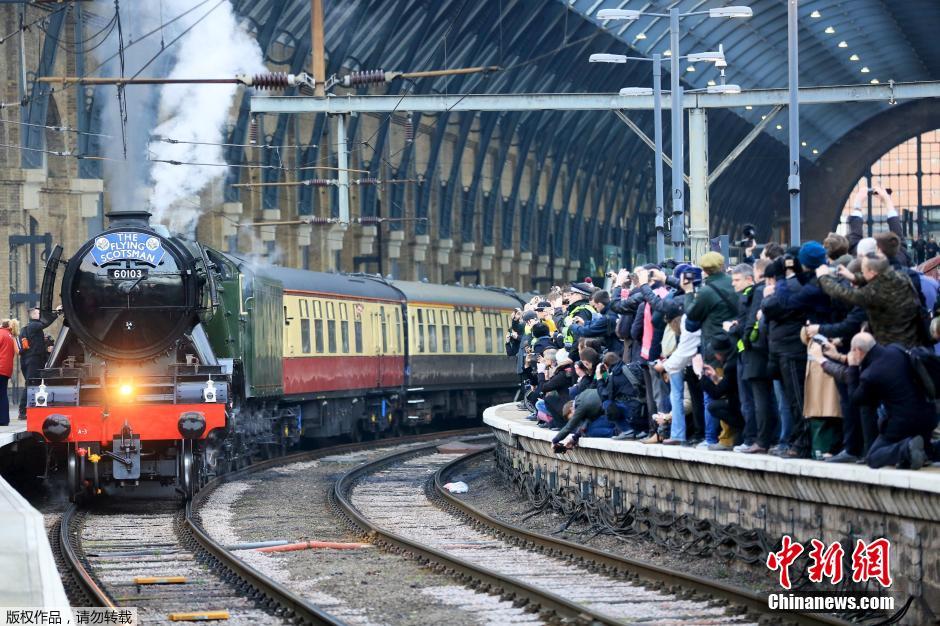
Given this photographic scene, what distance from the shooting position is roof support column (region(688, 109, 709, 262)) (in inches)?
1130

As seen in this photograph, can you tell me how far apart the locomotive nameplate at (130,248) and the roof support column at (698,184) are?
10.5 m

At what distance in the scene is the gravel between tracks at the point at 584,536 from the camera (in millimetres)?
13477

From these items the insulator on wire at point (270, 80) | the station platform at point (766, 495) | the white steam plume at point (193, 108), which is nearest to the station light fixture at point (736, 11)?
the insulator on wire at point (270, 80)

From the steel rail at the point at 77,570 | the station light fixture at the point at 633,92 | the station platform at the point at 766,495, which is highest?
the station light fixture at the point at 633,92

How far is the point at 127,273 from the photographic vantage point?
802 inches

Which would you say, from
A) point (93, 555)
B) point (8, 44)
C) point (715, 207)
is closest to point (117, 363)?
point (93, 555)

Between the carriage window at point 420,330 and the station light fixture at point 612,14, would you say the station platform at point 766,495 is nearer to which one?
the station light fixture at point 612,14

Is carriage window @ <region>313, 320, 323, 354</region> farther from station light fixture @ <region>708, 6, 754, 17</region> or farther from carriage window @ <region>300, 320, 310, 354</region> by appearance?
station light fixture @ <region>708, 6, 754, 17</region>

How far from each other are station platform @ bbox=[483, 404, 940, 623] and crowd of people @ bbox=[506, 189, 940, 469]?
264 mm

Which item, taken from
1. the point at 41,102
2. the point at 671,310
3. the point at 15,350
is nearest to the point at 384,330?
the point at 41,102

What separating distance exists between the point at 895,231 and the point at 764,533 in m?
2.49

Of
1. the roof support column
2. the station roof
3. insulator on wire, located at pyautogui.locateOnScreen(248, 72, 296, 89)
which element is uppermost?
the station roof

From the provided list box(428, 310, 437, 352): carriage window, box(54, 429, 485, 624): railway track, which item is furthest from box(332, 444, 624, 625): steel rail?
box(428, 310, 437, 352): carriage window

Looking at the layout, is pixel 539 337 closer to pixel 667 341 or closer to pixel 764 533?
pixel 667 341
